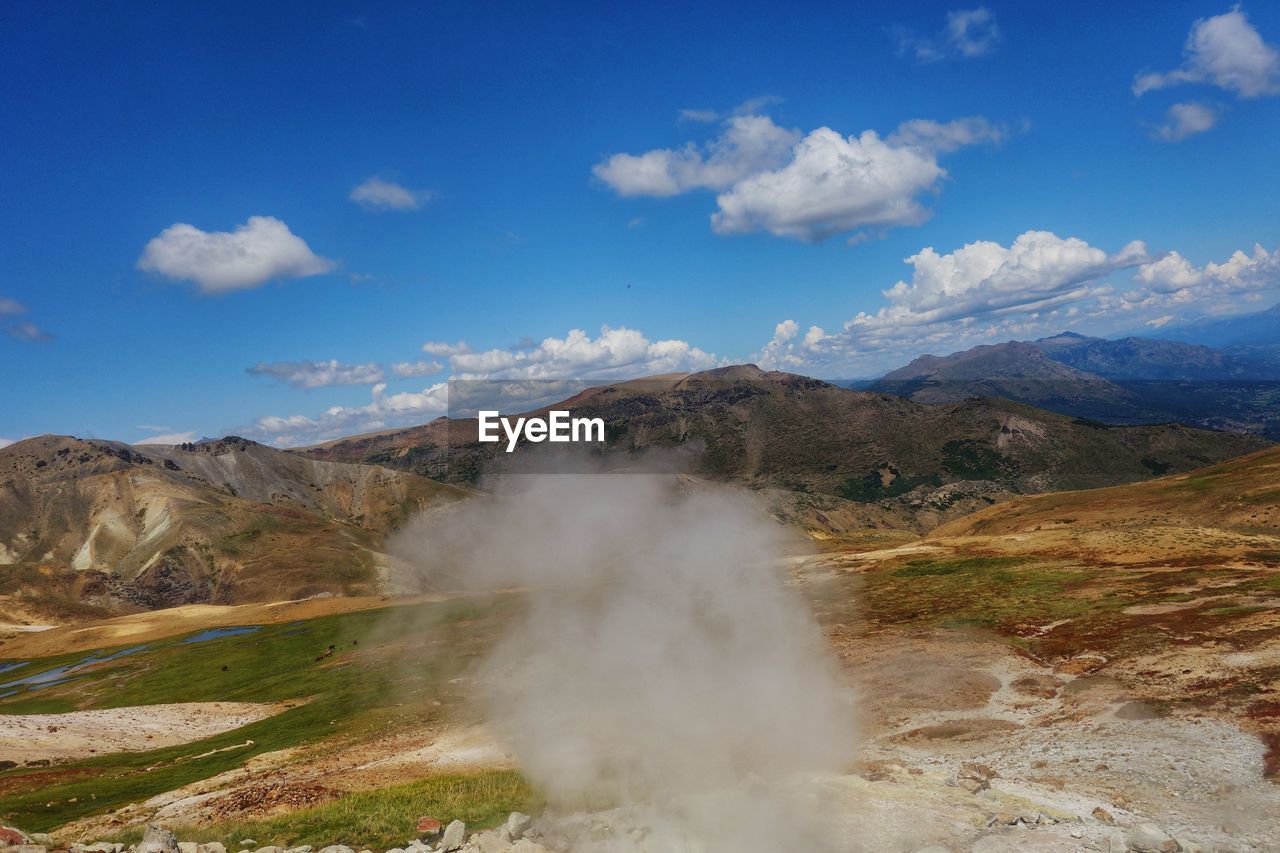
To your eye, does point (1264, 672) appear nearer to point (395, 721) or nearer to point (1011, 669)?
point (1011, 669)

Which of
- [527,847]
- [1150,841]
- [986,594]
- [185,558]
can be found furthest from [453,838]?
[185,558]

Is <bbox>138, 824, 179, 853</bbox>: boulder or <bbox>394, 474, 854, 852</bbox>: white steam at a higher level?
<bbox>138, 824, 179, 853</bbox>: boulder

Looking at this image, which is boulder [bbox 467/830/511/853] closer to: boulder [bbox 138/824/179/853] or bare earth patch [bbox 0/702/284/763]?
boulder [bbox 138/824/179/853]

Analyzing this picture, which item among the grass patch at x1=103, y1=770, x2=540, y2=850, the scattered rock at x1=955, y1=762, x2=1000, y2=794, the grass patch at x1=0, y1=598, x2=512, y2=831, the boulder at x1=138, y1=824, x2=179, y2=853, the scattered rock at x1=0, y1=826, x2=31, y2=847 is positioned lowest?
the grass patch at x1=0, y1=598, x2=512, y2=831

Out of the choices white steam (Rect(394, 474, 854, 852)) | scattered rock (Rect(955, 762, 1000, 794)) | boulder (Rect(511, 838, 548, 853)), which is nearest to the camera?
boulder (Rect(511, 838, 548, 853))

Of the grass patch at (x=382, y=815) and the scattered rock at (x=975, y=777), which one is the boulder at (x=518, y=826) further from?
the scattered rock at (x=975, y=777)

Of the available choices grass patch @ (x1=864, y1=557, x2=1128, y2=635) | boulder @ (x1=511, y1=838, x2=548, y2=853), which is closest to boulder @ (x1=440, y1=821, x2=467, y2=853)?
boulder @ (x1=511, y1=838, x2=548, y2=853)
